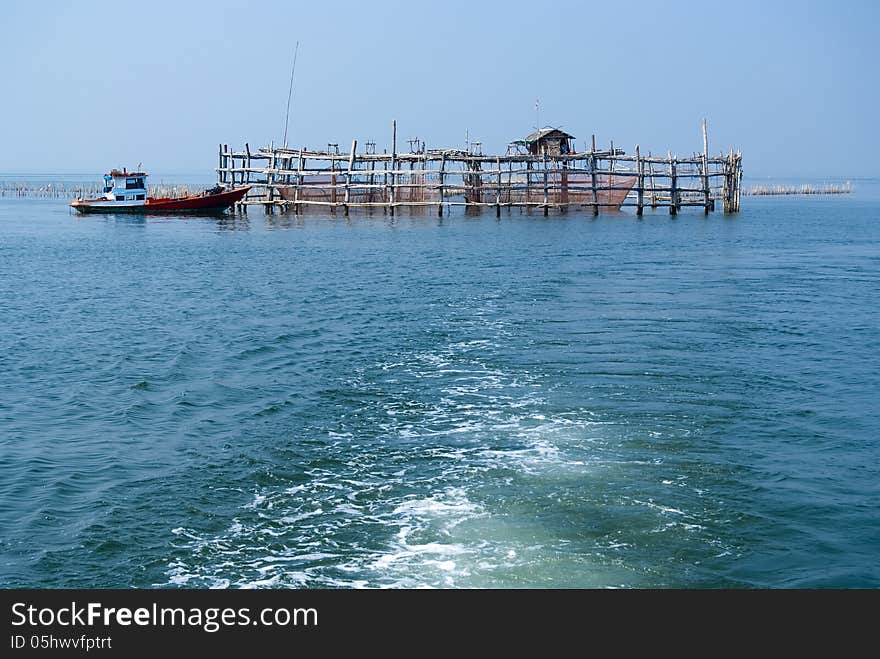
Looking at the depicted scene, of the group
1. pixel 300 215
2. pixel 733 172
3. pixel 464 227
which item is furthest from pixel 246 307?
pixel 733 172

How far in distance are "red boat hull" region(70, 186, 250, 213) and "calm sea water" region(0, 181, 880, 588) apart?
41004mm

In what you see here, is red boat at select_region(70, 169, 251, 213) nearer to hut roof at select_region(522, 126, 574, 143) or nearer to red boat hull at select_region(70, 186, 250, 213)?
red boat hull at select_region(70, 186, 250, 213)

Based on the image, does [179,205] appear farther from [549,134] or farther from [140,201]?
[549,134]

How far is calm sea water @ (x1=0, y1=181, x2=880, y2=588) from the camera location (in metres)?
9.34

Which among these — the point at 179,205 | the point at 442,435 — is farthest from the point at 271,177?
the point at 442,435

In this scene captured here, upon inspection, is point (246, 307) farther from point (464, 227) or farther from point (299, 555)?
point (464, 227)

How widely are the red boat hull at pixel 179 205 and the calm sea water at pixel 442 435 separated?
41.0 m

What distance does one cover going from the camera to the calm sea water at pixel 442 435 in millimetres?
9336

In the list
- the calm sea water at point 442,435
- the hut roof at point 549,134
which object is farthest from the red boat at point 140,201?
the calm sea water at point 442,435

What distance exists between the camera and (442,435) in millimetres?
13477

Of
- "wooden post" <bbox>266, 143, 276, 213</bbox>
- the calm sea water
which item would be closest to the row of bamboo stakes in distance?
"wooden post" <bbox>266, 143, 276, 213</bbox>

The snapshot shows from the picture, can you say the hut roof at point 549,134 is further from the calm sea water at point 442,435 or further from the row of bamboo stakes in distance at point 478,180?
the calm sea water at point 442,435

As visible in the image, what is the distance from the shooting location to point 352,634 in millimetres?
6754

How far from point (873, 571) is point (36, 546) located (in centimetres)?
859
